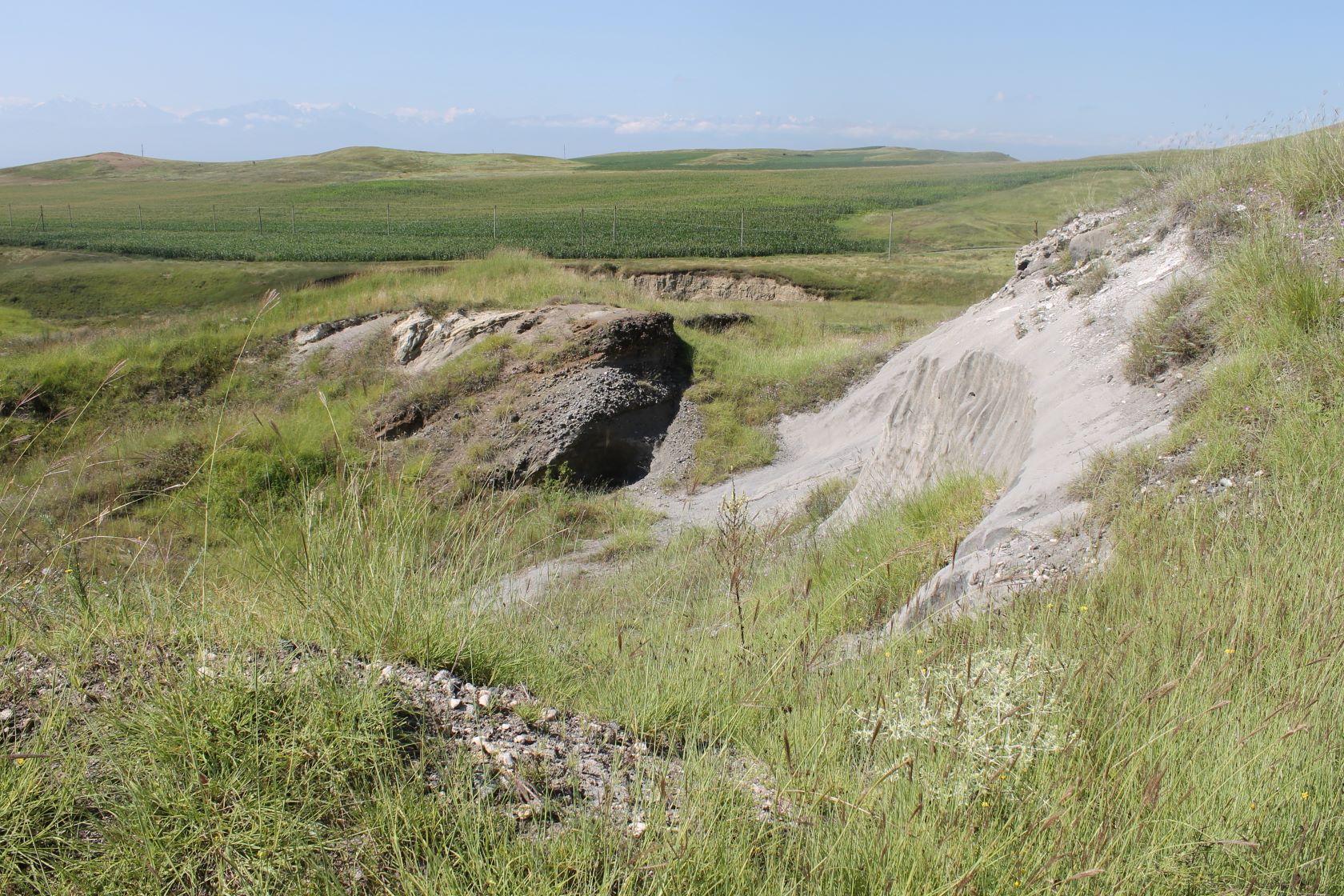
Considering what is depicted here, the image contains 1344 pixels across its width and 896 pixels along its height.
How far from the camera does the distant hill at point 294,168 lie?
10606cm

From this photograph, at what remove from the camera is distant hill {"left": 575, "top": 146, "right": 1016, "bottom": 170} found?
377 feet

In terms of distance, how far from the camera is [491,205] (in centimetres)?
7431

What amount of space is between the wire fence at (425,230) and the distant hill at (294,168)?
36.8 metres

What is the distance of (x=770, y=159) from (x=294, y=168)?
7809 cm

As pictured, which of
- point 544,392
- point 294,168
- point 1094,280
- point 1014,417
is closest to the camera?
point 1014,417

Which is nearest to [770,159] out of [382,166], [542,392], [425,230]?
[382,166]

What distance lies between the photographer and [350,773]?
7.77 ft

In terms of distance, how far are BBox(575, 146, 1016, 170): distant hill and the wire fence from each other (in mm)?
45834

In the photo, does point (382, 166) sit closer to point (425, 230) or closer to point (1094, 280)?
point (425, 230)

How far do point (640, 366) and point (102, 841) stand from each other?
1470 cm

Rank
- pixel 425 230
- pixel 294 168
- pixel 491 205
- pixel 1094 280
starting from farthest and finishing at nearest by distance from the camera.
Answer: pixel 294 168, pixel 491 205, pixel 425 230, pixel 1094 280

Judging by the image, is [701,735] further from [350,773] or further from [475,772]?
[350,773]

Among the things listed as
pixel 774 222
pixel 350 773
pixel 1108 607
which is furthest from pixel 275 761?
pixel 774 222

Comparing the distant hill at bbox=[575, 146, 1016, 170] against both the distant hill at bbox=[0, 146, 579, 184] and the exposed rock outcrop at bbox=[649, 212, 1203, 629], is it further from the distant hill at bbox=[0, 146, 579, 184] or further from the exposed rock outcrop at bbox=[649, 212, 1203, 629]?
the exposed rock outcrop at bbox=[649, 212, 1203, 629]
